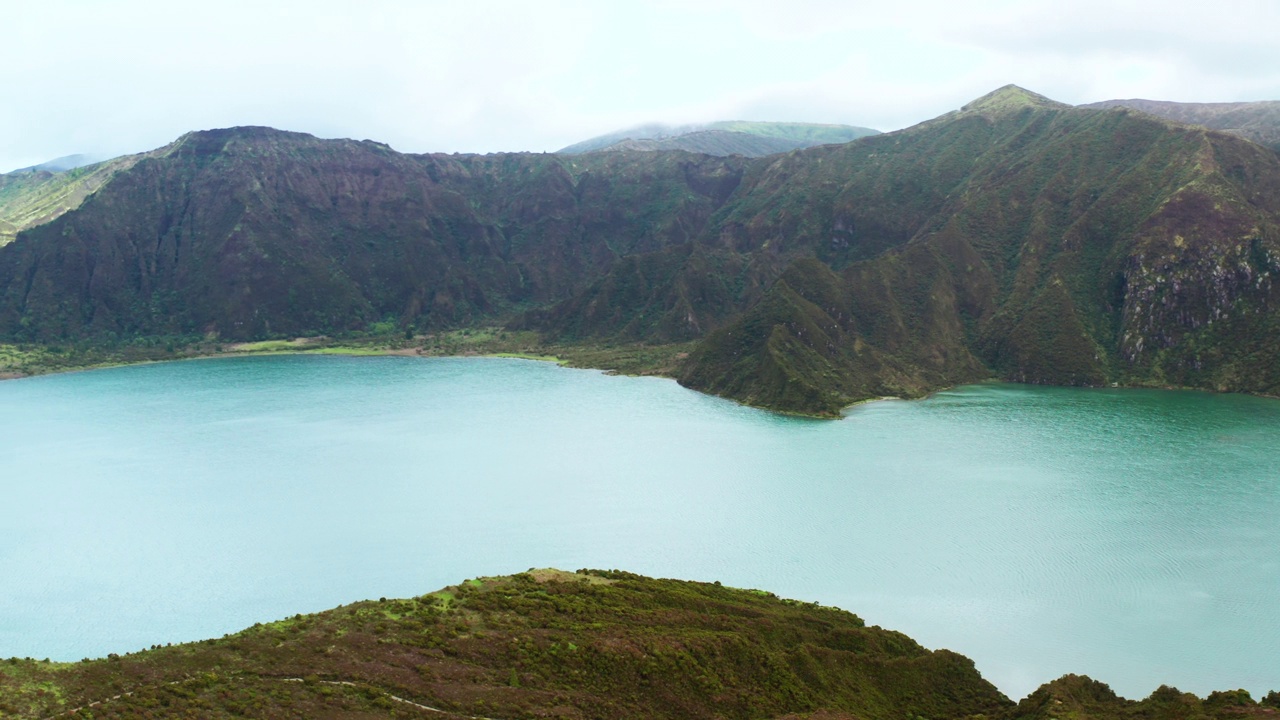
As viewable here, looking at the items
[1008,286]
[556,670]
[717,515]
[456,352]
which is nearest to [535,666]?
[556,670]

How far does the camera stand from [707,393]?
125500mm

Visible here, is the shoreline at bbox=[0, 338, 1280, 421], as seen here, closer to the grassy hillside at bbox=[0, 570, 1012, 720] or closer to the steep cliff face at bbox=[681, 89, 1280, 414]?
the steep cliff face at bbox=[681, 89, 1280, 414]

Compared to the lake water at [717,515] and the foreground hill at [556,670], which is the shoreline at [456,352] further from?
the foreground hill at [556,670]

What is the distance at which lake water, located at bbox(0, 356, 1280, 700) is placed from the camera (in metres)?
51.2

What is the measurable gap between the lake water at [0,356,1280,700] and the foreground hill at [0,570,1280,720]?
7.76m

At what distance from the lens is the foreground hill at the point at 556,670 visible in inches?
1161

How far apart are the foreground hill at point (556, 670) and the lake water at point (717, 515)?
7763mm

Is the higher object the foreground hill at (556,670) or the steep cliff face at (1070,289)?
the steep cliff face at (1070,289)

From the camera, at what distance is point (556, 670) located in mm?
34438

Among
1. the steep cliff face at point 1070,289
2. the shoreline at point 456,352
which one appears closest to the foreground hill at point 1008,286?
the steep cliff face at point 1070,289

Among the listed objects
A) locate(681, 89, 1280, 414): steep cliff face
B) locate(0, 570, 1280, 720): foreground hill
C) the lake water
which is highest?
locate(681, 89, 1280, 414): steep cliff face

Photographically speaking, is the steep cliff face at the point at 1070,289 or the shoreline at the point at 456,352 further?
the shoreline at the point at 456,352

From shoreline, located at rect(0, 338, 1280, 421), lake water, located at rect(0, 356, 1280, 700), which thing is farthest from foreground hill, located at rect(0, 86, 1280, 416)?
lake water, located at rect(0, 356, 1280, 700)

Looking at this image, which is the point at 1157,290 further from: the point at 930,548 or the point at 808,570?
the point at 808,570
